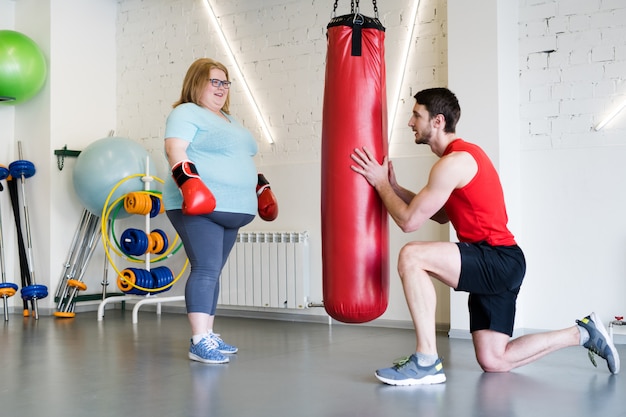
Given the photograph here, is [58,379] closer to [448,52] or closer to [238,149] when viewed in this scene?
[238,149]

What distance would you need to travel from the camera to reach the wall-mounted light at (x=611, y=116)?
450cm

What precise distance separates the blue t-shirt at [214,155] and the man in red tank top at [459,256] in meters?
0.88

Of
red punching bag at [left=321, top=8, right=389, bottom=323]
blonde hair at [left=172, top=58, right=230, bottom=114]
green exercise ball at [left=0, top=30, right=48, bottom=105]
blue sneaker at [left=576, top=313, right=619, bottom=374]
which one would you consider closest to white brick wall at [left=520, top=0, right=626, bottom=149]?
blue sneaker at [left=576, top=313, right=619, bottom=374]

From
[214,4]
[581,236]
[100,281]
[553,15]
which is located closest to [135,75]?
[214,4]

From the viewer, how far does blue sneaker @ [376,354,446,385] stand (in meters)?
3.06

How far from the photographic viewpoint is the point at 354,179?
3.09m

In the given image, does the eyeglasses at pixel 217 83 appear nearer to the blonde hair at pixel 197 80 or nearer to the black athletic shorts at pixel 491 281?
the blonde hair at pixel 197 80

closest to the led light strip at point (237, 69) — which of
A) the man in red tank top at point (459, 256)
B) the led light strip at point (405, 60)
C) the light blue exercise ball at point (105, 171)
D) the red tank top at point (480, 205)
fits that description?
the light blue exercise ball at point (105, 171)

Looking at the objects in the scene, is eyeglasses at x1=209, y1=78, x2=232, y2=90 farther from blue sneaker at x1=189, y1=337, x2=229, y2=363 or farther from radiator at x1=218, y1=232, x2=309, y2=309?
Answer: radiator at x1=218, y1=232, x2=309, y2=309

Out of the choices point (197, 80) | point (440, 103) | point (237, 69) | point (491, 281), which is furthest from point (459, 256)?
Result: point (237, 69)

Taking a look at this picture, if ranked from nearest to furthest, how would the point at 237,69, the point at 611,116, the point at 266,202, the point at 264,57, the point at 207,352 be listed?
the point at 207,352, the point at 266,202, the point at 611,116, the point at 264,57, the point at 237,69

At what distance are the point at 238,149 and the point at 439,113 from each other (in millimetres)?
1132

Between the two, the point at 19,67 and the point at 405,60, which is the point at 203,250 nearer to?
the point at 405,60

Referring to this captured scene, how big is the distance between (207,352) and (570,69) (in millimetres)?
2878
